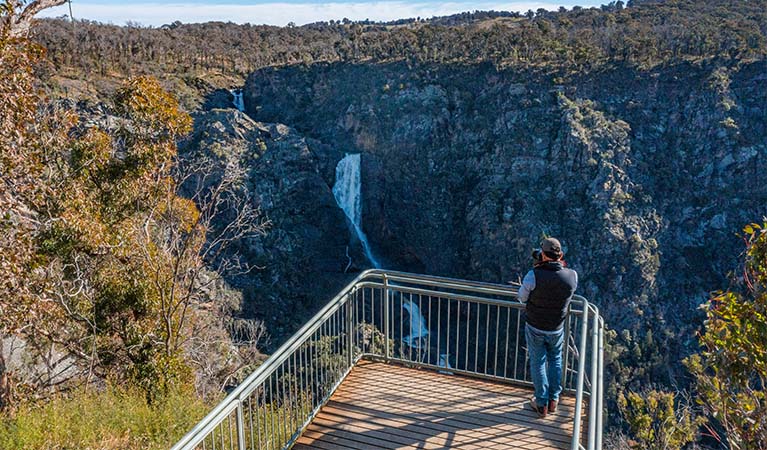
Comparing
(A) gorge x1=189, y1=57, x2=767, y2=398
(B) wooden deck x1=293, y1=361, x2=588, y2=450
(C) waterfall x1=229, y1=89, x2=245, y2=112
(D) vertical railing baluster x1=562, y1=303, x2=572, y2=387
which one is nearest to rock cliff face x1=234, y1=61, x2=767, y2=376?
(A) gorge x1=189, y1=57, x2=767, y2=398

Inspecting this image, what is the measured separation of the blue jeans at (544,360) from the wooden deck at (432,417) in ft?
0.84

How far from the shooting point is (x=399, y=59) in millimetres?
45250

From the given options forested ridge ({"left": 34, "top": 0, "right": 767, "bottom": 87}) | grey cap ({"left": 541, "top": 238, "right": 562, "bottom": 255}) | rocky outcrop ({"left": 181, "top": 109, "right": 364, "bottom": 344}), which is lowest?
rocky outcrop ({"left": 181, "top": 109, "right": 364, "bottom": 344})

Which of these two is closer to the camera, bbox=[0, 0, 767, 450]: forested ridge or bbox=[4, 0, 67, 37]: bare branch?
bbox=[4, 0, 67, 37]: bare branch

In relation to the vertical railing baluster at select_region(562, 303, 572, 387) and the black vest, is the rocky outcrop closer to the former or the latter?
the vertical railing baluster at select_region(562, 303, 572, 387)

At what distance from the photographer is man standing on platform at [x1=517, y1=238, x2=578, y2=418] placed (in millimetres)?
4980

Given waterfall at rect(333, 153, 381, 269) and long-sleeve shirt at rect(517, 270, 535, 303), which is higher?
long-sleeve shirt at rect(517, 270, 535, 303)

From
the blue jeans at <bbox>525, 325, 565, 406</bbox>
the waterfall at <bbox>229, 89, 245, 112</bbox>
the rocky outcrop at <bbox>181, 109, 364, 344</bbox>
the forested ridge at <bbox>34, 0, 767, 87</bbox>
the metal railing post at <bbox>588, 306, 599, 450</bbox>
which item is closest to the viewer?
the metal railing post at <bbox>588, 306, 599, 450</bbox>

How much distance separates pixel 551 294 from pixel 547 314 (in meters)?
0.21

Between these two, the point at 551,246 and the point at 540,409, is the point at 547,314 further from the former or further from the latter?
the point at 540,409

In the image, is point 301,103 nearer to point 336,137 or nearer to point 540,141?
point 336,137

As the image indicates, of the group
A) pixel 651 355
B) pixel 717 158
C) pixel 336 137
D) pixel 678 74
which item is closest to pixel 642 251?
pixel 651 355

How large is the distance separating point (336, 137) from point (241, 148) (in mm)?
9348

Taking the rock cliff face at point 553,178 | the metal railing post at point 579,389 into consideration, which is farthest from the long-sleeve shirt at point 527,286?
the rock cliff face at point 553,178
